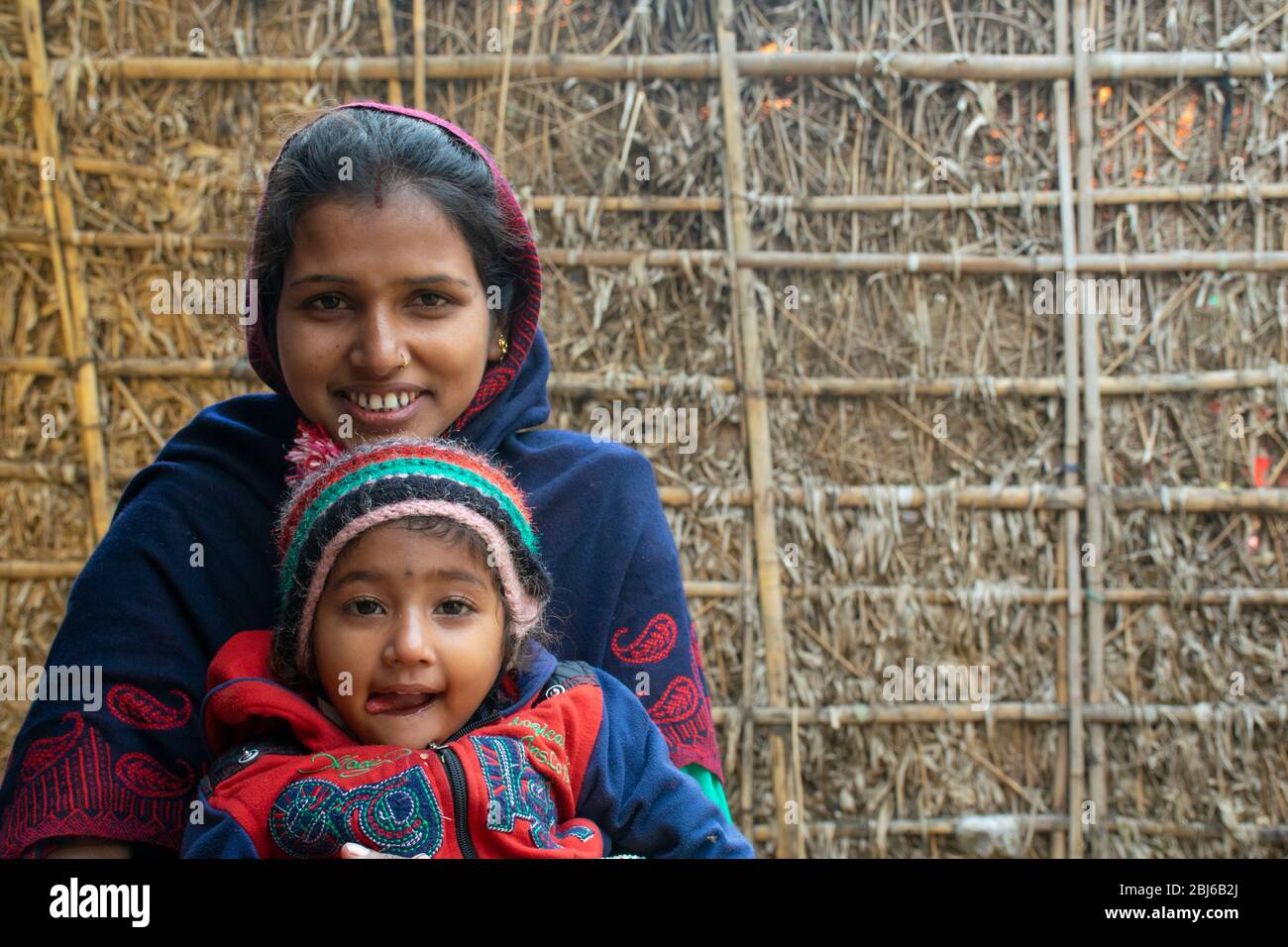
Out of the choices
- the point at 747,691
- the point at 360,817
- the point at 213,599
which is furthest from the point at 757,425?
the point at 360,817

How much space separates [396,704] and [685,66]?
2564 millimetres

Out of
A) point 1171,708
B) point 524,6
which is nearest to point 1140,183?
point 1171,708

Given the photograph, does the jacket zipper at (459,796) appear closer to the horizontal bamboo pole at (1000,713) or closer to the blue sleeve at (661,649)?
the blue sleeve at (661,649)

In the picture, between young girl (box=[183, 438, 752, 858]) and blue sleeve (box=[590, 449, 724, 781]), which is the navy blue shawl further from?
young girl (box=[183, 438, 752, 858])

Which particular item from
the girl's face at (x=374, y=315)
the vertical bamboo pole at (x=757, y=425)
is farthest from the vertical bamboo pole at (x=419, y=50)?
the girl's face at (x=374, y=315)

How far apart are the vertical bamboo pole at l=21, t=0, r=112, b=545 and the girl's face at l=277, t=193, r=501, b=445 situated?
7.48ft

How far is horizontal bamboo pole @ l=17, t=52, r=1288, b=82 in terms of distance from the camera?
3383 millimetres

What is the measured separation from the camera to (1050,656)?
11.7ft

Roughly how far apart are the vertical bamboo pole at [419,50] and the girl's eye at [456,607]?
2365 mm

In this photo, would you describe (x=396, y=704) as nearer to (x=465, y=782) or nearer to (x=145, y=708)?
(x=465, y=782)

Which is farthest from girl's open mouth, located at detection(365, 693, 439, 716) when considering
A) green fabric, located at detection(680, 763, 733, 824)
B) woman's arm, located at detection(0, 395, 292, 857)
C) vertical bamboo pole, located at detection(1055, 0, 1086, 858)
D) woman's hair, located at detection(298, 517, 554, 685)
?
vertical bamboo pole, located at detection(1055, 0, 1086, 858)

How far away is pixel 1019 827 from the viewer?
140 inches

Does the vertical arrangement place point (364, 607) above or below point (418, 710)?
above

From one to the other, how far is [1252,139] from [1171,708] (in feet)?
5.67
